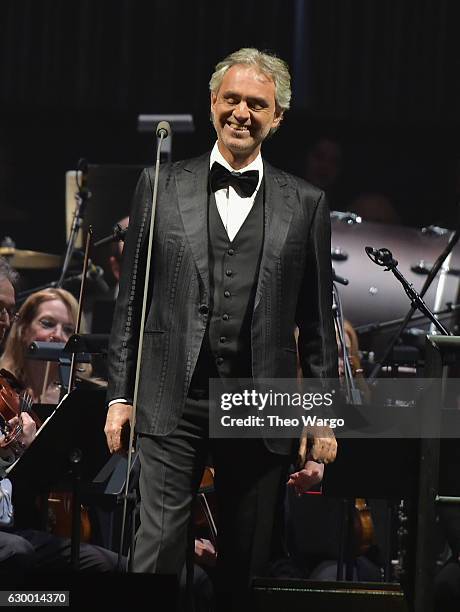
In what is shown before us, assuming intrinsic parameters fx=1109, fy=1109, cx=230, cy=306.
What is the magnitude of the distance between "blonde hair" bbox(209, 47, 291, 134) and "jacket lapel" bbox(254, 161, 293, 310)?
159 mm

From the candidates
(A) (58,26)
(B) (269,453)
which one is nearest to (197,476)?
(B) (269,453)

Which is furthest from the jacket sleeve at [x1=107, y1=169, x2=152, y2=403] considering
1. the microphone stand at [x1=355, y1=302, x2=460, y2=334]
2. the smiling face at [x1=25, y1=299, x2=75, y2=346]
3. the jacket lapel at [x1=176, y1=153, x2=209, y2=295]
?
the microphone stand at [x1=355, y1=302, x2=460, y2=334]

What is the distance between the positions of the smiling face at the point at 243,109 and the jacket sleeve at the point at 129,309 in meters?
0.28

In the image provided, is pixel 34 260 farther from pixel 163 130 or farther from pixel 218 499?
pixel 218 499

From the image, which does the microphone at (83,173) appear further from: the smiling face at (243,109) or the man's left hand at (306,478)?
the smiling face at (243,109)

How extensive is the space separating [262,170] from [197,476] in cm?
93

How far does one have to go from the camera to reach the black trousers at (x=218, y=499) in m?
3.04

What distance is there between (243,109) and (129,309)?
0.66 metres

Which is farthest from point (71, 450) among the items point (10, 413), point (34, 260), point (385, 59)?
point (385, 59)

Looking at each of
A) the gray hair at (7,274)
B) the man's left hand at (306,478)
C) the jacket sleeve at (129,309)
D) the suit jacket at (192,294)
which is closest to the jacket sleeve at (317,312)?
the suit jacket at (192,294)

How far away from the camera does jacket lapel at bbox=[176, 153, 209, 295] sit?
3162mm

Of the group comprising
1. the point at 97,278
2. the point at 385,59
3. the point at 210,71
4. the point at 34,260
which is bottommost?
the point at 97,278

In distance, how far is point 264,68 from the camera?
3227 millimetres

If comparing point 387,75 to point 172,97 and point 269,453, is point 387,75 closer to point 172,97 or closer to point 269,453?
point 172,97
